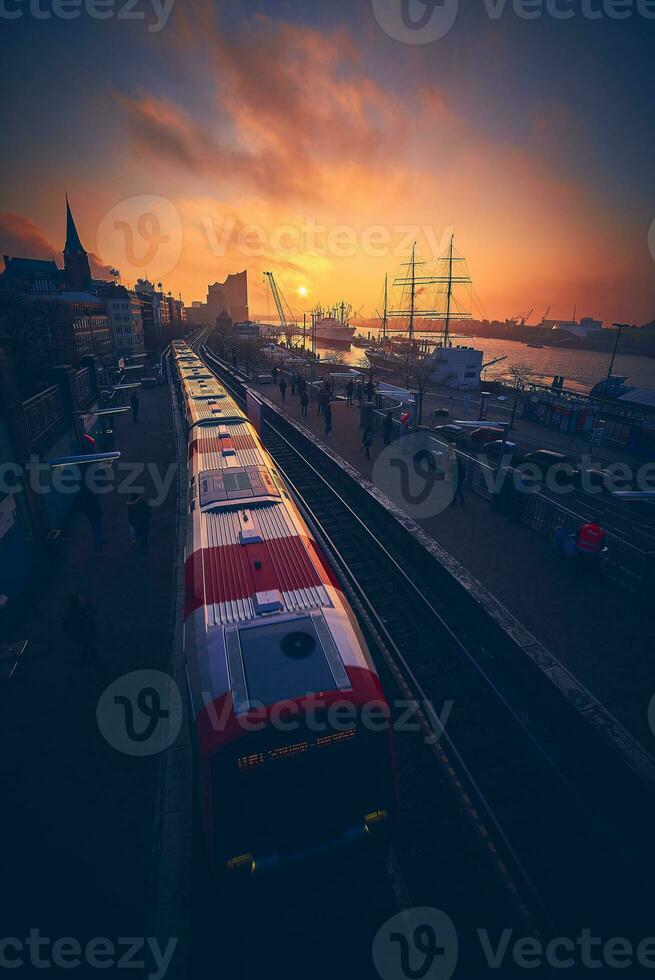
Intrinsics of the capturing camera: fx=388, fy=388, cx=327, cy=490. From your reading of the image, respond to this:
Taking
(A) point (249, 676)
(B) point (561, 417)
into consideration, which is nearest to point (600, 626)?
(A) point (249, 676)

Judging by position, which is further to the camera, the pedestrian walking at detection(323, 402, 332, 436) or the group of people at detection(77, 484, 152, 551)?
the pedestrian walking at detection(323, 402, 332, 436)

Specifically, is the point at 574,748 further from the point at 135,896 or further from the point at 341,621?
the point at 135,896

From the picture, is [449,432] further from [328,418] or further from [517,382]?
[517,382]

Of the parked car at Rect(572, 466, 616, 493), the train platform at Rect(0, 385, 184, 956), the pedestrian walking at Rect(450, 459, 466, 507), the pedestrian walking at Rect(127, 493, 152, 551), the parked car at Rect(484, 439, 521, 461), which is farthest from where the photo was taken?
the parked car at Rect(484, 439, 521, 461)

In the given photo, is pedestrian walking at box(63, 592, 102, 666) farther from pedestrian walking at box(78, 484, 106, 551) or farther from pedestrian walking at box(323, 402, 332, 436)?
pedestrian walking at box(323, 402, 332, 436)

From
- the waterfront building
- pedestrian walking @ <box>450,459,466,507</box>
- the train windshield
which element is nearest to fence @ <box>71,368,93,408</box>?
pedestrian walking @ <box>450,459,466,507</box>

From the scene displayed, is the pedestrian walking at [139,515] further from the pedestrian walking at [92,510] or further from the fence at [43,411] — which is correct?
the fence at [43,411]

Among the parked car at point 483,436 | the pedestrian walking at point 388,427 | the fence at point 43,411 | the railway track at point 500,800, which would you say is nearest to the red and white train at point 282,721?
the railway track at point 500,800

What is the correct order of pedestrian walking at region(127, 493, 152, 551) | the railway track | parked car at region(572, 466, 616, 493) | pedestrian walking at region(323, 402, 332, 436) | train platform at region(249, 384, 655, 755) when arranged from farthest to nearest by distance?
pedestrian walking at region(323, 402, 332, 436)
parked car at region(572, 466, 616, 493)
pedestrian walking at region(127, 493, 152, 551)
train platform at region(249, 384, 655, 755)
the railway track
